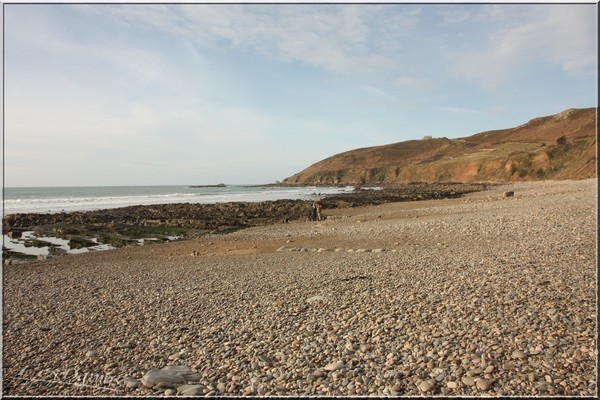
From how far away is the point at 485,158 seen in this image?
9538cm

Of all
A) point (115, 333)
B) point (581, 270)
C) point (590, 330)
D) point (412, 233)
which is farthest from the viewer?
point (412, 233)

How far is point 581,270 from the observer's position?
8.15m

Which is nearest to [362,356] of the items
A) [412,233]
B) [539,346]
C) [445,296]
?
[539,346]

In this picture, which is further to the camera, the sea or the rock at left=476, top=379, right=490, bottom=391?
the sea

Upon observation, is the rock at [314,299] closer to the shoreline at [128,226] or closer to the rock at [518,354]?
the rock at [518,354]

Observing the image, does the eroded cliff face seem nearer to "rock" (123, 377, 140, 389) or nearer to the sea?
the sea

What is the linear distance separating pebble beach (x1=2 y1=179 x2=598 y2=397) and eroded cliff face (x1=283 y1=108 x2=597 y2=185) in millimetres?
53978

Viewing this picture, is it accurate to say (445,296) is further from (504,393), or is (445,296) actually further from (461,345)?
(504,393)

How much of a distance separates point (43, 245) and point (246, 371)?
19025 mm

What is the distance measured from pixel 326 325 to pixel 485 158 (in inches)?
3973

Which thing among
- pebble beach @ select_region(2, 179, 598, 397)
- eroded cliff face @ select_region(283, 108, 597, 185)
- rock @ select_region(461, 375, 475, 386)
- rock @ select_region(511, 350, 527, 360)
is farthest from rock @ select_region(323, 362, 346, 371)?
eroded cliff face @ select_region(283, 108, 597, 185)

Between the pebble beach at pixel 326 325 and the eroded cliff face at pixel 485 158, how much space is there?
5398 centimetres

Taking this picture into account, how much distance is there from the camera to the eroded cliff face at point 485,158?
68750 millimetres

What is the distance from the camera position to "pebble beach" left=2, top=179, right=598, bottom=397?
15.4ft
